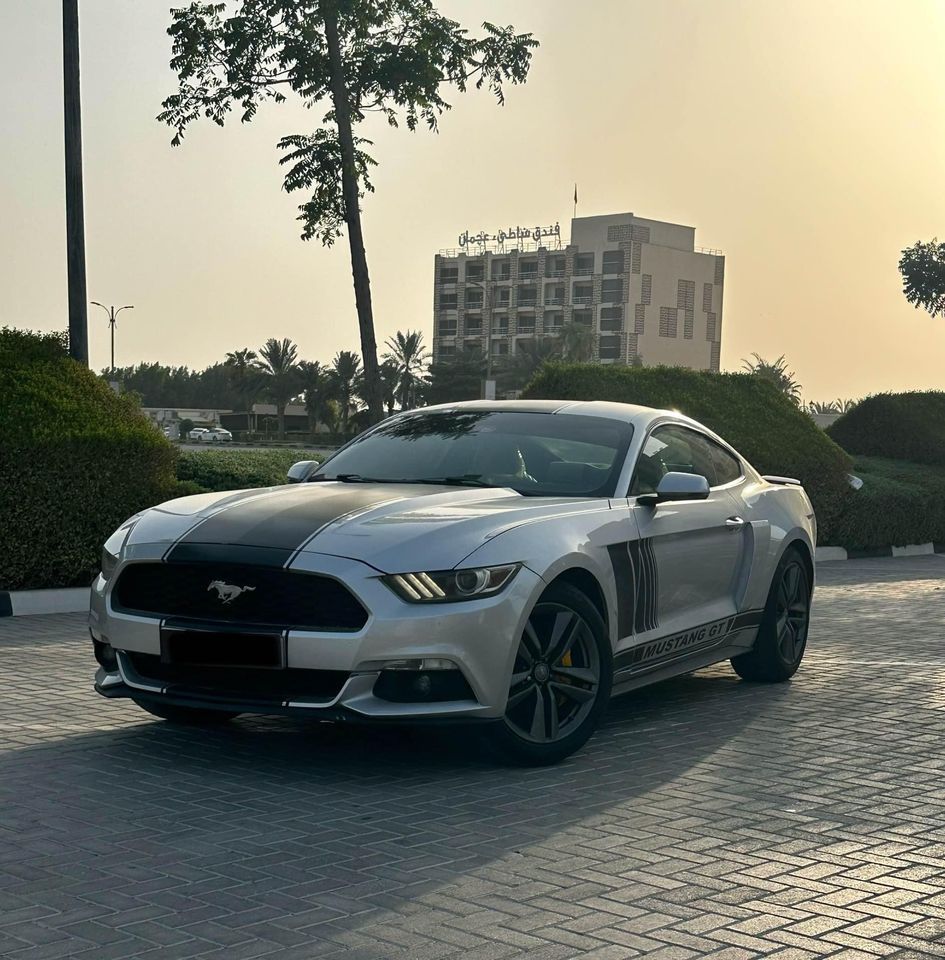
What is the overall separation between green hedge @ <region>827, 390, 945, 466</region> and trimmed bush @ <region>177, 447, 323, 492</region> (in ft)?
47.7

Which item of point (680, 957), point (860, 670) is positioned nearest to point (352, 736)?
point (680, 957)

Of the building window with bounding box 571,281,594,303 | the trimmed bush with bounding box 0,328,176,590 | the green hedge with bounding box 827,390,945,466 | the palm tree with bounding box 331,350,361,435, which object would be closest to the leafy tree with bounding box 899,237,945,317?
the green hedge with bounding box 827,390,945,466

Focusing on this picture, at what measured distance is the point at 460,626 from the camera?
235 inches

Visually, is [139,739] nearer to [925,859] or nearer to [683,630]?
[683,630]

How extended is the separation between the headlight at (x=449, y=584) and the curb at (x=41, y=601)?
7033mm

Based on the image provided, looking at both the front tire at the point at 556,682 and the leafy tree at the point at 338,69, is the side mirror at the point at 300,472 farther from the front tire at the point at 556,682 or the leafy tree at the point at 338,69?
the leafy tree at the point at 338,69

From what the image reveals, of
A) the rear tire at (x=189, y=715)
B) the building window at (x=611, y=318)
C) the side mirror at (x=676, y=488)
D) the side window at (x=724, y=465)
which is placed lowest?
the rear tire at (x=189, y=715)

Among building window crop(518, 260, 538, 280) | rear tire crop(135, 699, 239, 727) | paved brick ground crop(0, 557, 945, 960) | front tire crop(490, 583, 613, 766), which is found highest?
building window crop(518, 260, 538, 280)

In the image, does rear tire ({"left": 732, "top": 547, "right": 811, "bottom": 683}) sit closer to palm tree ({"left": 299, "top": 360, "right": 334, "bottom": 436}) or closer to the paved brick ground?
the paved brick ground

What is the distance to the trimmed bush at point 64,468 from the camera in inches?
486

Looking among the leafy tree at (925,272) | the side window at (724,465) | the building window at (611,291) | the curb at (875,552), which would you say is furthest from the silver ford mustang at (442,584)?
the building window at (611,291)

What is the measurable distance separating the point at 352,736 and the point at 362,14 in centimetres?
2050

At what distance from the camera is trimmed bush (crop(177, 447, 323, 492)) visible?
17.0 metres

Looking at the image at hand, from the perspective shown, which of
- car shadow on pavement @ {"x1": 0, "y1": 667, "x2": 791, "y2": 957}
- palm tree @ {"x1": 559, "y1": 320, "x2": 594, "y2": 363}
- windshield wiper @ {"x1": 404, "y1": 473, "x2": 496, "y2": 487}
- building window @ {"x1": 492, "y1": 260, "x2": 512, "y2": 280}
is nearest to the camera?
car shadow on pavement @ {"x1": 0, "y1": 667, "x2": 791, "y2": 957}
